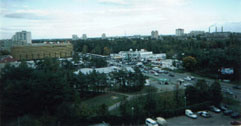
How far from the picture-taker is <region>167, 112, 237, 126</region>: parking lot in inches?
127

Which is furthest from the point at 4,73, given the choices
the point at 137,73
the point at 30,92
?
the point at 137,73

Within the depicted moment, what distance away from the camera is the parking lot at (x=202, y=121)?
3214 mm

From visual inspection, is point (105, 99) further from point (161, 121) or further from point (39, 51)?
point (39, 51)

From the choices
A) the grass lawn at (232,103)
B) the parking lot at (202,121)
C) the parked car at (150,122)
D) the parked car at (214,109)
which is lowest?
the parking lot at (202,121)

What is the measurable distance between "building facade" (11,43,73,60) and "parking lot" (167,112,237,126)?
9.38 meters

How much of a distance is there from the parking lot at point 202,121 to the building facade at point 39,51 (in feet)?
30.8

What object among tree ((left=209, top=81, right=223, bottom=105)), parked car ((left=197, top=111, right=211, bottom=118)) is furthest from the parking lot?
tree ((left=209, top=81, right=223, bottom=105))

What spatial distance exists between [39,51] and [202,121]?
10.5 meters

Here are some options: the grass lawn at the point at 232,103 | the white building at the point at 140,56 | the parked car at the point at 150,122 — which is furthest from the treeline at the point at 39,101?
the white building at the point at 140,56

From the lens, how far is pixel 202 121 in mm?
3344

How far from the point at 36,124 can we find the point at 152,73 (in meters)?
5.29

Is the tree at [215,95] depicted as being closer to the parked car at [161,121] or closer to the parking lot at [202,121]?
the parking lot at [202,121]

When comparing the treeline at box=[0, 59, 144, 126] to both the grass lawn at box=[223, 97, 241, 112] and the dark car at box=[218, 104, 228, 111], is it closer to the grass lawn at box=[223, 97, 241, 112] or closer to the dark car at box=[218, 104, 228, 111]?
the dark car at box=[218, 104, 228, 111]

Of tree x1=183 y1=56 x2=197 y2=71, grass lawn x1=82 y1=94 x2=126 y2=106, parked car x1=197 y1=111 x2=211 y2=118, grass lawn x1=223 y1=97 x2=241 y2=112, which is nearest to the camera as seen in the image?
parked car x1=197 y1=111 x2=211 y2=118
